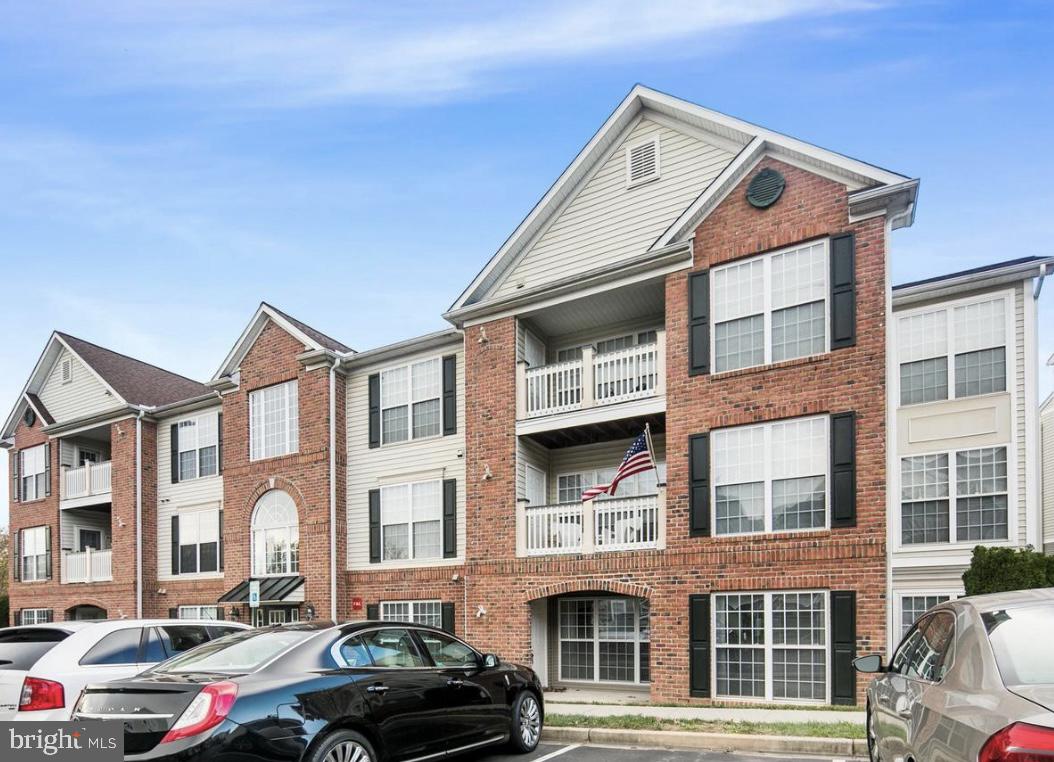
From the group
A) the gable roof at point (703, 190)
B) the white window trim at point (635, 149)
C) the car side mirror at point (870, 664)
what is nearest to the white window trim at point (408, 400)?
the gable roof at point (703, 190)

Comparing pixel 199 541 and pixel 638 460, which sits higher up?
pixel 638 460

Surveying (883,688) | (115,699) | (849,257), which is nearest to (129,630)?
(115,699)

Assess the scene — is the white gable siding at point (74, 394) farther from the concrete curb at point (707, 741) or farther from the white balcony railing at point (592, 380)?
the concrete curb at point (707, 741)

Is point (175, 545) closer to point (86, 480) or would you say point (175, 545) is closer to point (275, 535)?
point (86, 480)

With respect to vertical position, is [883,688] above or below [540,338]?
below

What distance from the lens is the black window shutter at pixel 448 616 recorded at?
18156 mm

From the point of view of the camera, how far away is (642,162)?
665 inches

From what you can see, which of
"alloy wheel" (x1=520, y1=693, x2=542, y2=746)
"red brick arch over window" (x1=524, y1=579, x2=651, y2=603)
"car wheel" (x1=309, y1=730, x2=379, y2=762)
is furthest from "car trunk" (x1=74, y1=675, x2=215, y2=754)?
"red brick arch over window" (x1=524, y1=579, x2=651, y2=603)

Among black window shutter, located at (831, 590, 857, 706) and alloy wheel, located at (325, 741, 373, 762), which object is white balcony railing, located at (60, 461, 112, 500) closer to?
black window shutter, located at (831, 590, 857, 706)

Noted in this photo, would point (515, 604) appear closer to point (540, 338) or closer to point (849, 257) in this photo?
point (540, 338)

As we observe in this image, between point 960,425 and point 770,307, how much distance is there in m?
5.08

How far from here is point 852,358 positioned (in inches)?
528

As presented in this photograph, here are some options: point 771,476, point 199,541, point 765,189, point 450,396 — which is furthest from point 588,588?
point 199,541

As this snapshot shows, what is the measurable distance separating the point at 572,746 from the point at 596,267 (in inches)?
366
